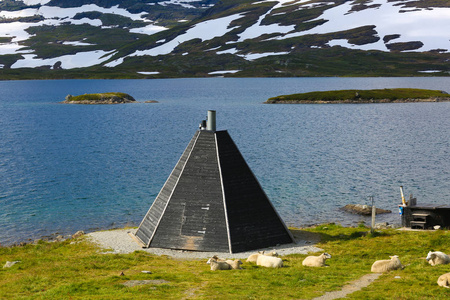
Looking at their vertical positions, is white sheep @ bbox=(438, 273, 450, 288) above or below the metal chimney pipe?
below

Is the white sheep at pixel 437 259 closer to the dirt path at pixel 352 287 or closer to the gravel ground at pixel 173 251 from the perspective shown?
the dirt path at pixel 352 287

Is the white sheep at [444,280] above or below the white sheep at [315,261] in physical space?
above

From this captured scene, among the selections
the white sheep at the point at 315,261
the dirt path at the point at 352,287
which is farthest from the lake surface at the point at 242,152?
the dirt path at the point at 352,287

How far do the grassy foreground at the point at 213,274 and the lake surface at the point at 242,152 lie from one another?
11.2 meters

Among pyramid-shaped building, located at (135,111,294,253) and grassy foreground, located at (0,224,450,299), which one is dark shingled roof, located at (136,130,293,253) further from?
grassy foreground, located at (0,224,450,299)

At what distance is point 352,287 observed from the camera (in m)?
25.2

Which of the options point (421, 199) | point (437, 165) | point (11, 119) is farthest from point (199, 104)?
point (421, 199)

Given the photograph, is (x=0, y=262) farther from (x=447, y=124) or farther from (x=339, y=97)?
(x=339, y=97)

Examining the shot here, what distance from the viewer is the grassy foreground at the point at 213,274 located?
23953 mm

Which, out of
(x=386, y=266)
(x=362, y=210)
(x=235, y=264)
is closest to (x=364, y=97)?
(x=362, y=210)

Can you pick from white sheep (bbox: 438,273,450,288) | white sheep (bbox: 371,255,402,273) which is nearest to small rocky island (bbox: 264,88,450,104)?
white sheep (bbox: 371,255,402,273)

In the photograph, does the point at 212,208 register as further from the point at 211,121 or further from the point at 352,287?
the point at 352,287

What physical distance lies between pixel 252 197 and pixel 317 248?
5713 millimetres

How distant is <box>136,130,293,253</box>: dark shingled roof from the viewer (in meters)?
36.1
